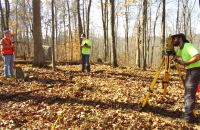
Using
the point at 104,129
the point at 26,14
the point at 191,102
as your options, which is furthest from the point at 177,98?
the point at 26,14

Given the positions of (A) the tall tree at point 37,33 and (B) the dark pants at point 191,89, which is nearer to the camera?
(B) the dark pants at point 191,89

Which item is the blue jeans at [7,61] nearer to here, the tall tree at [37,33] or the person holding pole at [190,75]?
the tall tree at [37,33]

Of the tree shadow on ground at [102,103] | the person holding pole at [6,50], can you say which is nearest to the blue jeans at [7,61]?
the person holding pole at [6,50]

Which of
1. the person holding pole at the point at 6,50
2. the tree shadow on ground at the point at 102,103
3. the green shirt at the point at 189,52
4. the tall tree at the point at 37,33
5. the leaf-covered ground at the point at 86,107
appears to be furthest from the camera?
the tall tree at the point at 37,33

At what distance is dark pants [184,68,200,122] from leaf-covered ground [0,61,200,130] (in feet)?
0.90

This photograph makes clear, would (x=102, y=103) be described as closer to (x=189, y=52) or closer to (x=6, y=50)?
(x=189, y=52)

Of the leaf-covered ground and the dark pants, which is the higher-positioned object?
the dark pants

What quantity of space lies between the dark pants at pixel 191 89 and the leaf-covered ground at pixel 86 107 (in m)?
0.27

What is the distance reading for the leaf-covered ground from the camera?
3070mm

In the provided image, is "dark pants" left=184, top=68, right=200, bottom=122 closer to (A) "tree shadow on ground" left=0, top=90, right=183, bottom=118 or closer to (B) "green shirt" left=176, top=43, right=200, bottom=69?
(B) "green shirt" left=176, top=43, right=200, bottom=69

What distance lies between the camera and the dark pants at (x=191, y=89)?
116 inches

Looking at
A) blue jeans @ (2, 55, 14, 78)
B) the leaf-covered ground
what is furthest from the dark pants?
blue jeans @ (2, 55, 14, 78)

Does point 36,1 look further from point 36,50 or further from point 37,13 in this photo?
point 36,50

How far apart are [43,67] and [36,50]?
114 centimetres
